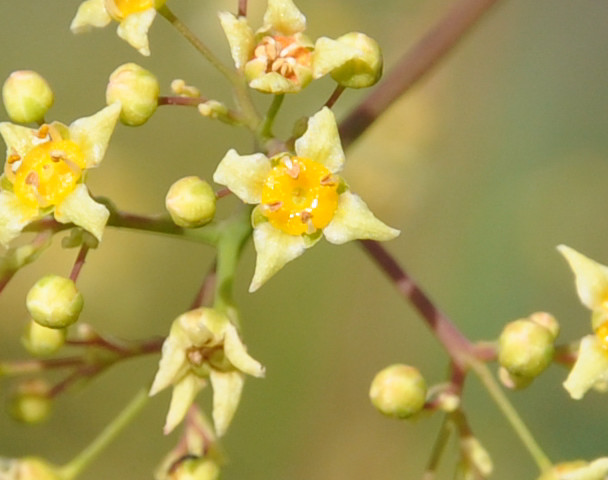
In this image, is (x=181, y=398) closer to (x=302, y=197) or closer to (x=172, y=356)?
(x=172, y=356)

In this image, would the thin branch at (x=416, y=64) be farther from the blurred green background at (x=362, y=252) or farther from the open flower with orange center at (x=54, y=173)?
the blurred green background at (x=362, y=252)

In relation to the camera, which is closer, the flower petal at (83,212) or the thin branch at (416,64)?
the flower petal at (83,212)

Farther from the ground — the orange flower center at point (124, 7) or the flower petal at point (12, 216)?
the orange flower center at point (124, 7)

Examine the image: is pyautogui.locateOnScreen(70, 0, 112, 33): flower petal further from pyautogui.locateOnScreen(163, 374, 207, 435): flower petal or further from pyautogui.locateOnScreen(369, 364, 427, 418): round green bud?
pyautogui.locateOnScreen(369, 364, 427, 418): round green bud

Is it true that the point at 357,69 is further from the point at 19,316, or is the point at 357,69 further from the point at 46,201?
the point at 19,316

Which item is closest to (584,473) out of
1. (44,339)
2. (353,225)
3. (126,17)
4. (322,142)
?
(353,225)

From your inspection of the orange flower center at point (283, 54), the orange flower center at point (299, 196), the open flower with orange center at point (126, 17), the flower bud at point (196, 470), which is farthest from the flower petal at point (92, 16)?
the flower bud at point (196, 470)

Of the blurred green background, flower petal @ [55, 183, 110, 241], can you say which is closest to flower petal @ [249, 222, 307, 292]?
flower petal @ [55, 183, 110, 241]
